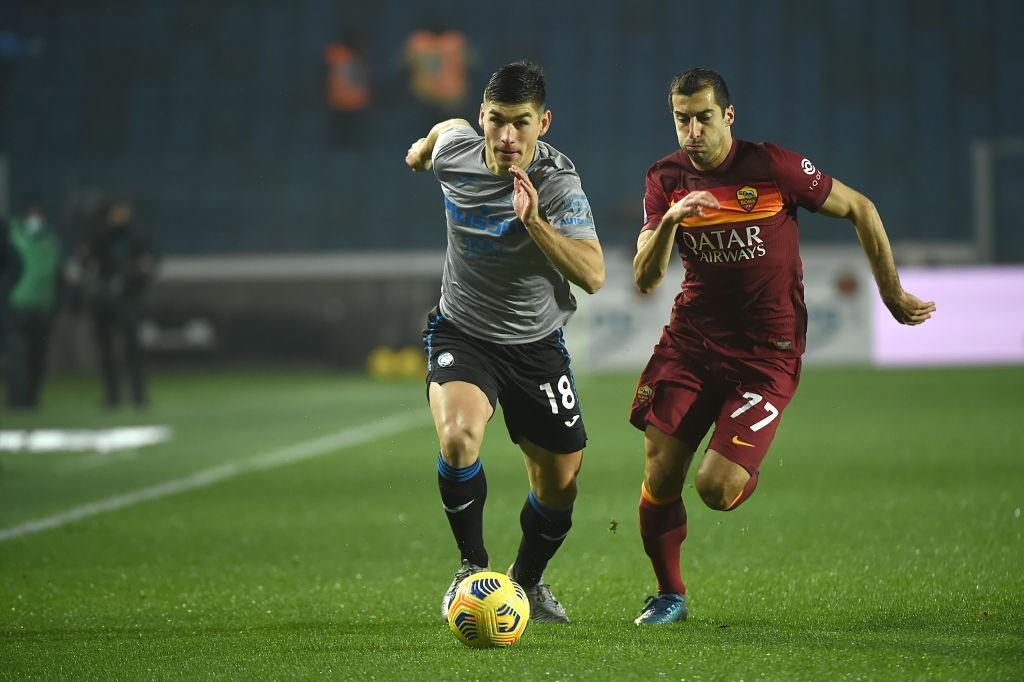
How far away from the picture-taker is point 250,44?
92.5 ft

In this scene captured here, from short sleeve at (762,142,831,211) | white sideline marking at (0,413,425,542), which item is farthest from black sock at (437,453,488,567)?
white sideline marking at (0,413,425,542)

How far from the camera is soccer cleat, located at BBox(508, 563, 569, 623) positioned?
548 cm

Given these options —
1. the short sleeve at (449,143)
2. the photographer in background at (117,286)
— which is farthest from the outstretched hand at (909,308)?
the photographer in background at (117,286)

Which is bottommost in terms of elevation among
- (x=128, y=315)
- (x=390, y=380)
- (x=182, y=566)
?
(x=390, y=380)

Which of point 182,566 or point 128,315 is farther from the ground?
point 182,566

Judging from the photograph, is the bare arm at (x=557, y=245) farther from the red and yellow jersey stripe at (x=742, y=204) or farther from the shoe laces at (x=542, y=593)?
the shoe laces at (x=542, y=593)

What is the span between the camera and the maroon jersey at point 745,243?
5445 mm

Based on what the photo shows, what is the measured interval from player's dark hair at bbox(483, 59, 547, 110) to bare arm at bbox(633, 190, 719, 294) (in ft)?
2.02

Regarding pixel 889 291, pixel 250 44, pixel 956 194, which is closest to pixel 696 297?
pixel 889 291

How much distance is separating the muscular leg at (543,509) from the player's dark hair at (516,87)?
1227 mm

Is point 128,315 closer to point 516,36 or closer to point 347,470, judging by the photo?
point 347,470

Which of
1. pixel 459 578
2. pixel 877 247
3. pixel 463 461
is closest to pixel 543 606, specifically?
pixel 459 578

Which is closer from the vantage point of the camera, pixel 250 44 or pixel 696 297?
pixel 696 297

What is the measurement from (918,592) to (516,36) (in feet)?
74.5
